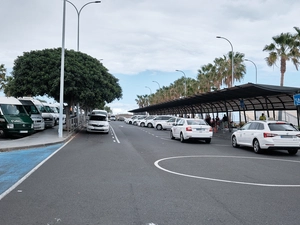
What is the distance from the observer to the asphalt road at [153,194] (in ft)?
17.7

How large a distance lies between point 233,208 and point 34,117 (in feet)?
73.3

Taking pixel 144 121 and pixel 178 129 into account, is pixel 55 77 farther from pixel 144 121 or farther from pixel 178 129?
pixel 144 121

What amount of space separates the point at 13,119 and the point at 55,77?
17.0 feet

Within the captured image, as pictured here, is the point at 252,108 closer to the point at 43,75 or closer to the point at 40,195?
the point at 43,75

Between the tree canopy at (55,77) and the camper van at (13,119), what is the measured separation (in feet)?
8.04

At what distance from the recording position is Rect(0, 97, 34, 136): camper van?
1994cm

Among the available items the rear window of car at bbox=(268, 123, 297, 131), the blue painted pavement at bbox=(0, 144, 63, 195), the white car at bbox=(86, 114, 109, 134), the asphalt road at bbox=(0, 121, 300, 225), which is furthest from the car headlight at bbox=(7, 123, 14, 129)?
the rear window of car at bbox=(268, 123, 297, 131)

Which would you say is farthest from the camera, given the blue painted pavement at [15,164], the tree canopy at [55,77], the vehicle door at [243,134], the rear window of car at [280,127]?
the tree canopy at [55,77]

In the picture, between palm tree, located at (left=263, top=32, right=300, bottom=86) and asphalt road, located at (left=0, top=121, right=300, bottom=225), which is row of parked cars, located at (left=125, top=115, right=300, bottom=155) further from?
palm tree, located at (left=263, top=32, right=300, bottom=86)

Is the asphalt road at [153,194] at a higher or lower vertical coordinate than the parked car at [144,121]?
lower

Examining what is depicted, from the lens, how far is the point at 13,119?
20281 millimetres

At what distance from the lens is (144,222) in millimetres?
5156

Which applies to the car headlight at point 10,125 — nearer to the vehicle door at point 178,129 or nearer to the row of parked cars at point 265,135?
the vehicle door at point 178,129

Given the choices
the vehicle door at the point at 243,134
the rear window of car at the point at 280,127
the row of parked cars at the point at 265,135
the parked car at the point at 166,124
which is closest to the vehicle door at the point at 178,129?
the row of parked cars at the point at 265,135
